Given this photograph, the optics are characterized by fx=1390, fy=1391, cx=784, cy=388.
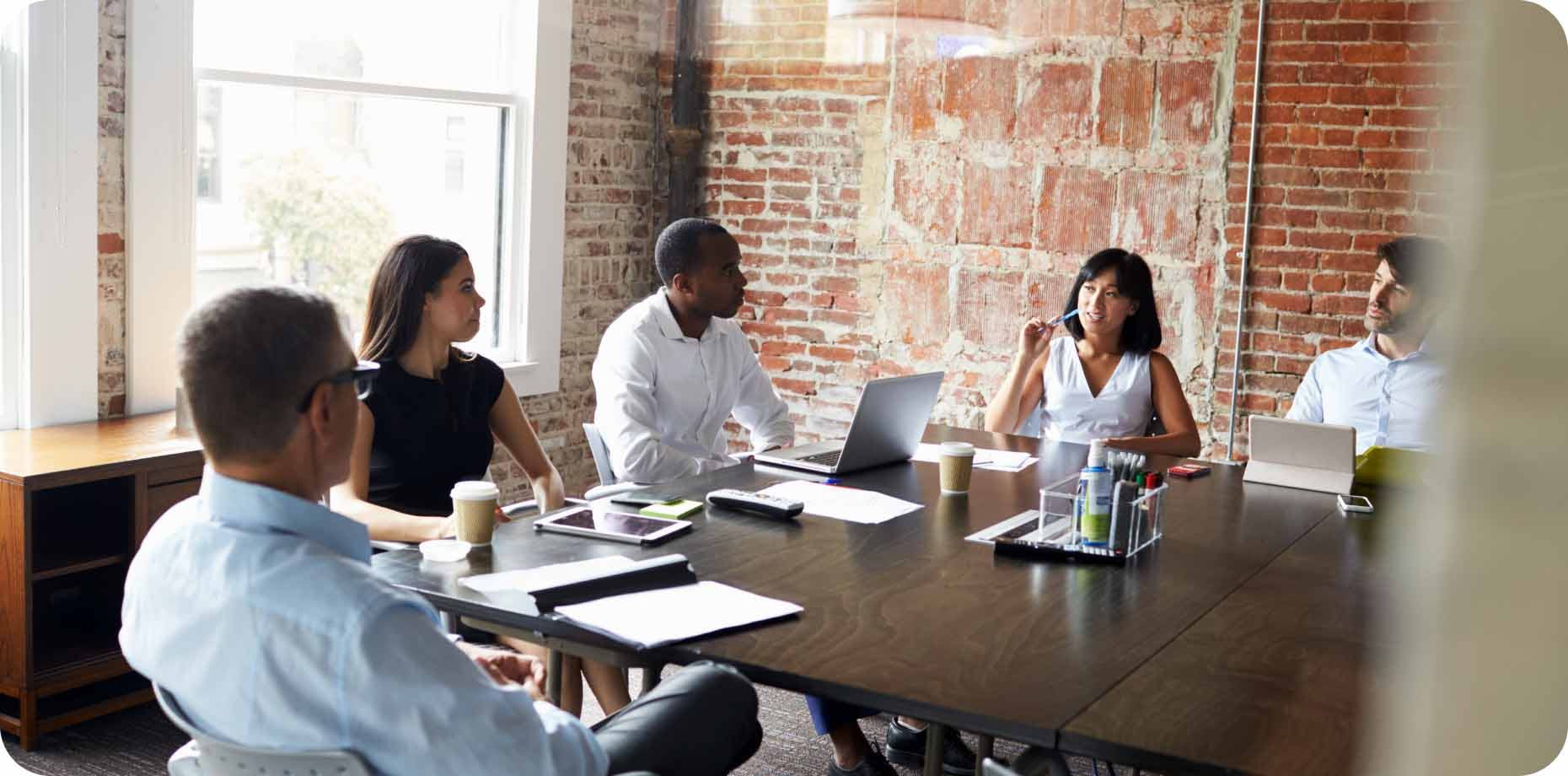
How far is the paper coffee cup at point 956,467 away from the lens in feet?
11.3

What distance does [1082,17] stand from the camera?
551cm

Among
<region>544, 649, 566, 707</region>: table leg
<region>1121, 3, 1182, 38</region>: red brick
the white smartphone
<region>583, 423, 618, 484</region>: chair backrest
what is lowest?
<region>544, 649, 566, 707</region>: table leg

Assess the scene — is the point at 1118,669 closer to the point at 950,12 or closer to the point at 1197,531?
the point at 1197,531

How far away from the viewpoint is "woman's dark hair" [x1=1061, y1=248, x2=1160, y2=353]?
4.51 metres

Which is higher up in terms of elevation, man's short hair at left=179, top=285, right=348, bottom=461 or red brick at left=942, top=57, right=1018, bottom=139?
red brick at left=942, top=57, right=1018, bottom=139

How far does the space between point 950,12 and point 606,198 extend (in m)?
1.67

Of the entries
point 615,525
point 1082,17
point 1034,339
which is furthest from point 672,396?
point 1082,17

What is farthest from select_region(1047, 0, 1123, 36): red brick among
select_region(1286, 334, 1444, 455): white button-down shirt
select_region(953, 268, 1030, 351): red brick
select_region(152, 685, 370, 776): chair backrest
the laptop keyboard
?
select_region(152, 685, 370, 776): chair backrest

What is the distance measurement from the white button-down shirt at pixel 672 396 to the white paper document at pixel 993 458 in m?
0.44

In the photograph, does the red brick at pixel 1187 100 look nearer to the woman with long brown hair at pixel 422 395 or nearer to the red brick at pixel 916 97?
the red brick at pixel 916 97

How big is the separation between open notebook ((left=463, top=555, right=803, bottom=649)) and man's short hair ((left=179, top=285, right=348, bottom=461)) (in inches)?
28.3

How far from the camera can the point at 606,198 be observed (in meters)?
6.09

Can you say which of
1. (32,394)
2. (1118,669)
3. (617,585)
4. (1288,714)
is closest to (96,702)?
(32,394)

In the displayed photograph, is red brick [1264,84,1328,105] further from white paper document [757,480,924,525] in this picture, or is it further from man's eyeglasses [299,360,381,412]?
man's eyeglasses [299,360,381,412]
